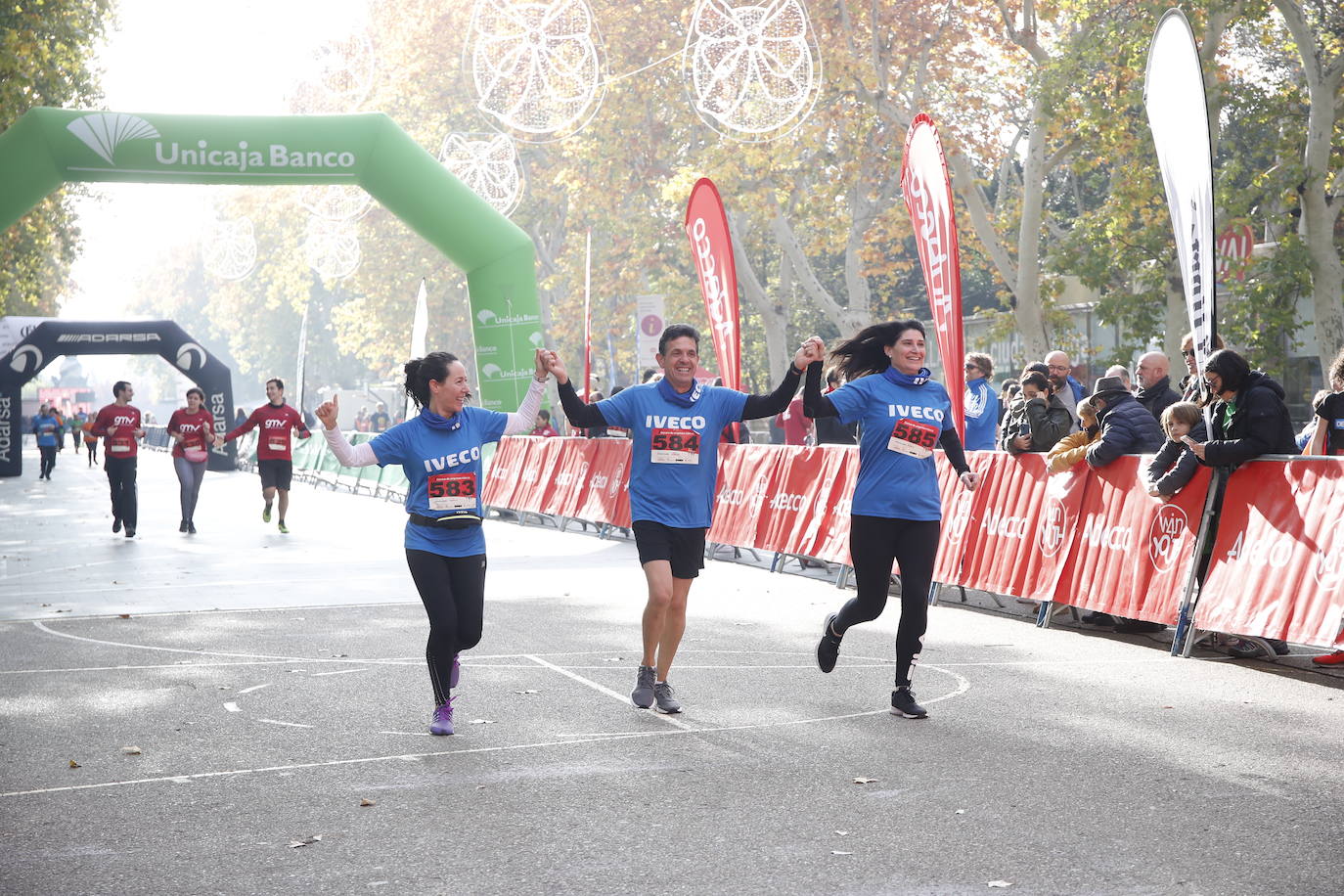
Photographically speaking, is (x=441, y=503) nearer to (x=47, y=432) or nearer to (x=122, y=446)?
(x=122, y=446)

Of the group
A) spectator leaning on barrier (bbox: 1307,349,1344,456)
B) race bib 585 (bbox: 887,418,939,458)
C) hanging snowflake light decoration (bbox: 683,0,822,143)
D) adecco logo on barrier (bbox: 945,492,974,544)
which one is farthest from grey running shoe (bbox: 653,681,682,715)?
hanging snowflake light decoration (bbox: 683,0,822,143)

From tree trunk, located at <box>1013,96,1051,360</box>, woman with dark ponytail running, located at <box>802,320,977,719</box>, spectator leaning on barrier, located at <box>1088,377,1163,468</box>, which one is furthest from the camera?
tree trunk, located at <box>1013,96,1051,360</box>

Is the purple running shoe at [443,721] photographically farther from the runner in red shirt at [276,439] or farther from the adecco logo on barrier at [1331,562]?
the runner in red shirt at [276,439]

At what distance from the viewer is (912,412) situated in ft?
25.2

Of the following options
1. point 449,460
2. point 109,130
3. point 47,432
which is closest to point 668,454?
point 449,460

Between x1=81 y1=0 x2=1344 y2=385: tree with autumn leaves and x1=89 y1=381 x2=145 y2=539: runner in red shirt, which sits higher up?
x1=81 y1=0 x2=1344 y2=385: tree with autumn leaves

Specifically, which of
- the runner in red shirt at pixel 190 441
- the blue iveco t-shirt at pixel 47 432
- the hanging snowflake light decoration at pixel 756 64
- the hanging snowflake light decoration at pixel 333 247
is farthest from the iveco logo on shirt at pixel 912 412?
the blue iveco t-shirt at pixel 47 432

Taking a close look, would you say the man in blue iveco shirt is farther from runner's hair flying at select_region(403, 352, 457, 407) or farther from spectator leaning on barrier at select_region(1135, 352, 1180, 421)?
spectator leaning on barrier at select_region(1135, 352, 1180, 421)

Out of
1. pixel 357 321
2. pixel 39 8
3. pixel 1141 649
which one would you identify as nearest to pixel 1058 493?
pixel 1141 649

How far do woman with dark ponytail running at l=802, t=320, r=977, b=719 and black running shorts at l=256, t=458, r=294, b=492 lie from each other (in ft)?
44.2

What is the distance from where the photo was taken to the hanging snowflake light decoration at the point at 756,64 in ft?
65.0

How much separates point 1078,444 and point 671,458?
4.39 m

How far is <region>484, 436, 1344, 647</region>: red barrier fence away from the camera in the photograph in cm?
860

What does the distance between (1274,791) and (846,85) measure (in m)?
22.8
